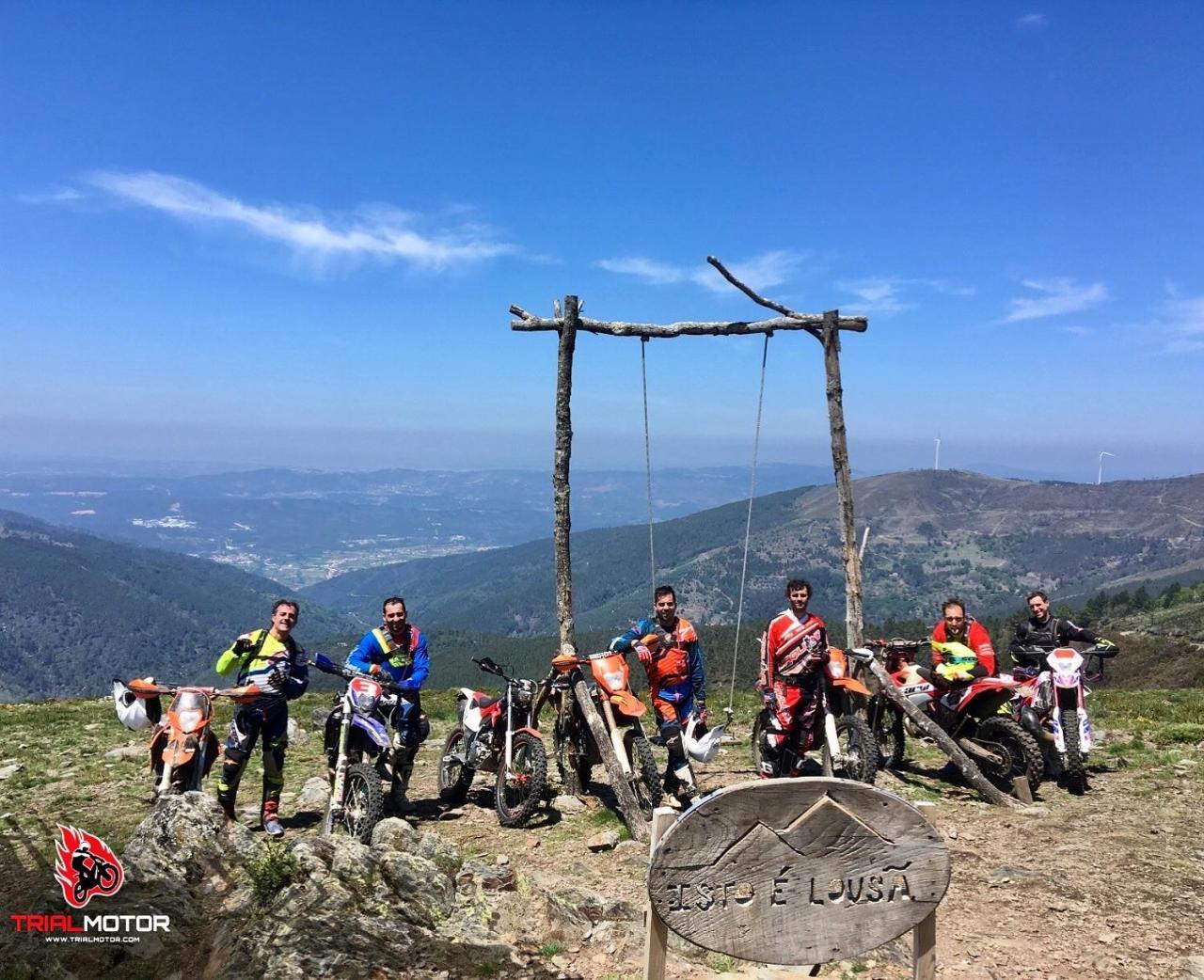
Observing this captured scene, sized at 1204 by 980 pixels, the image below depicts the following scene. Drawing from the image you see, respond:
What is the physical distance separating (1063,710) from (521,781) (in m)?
6.38

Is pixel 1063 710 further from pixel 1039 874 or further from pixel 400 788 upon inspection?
pixel 400 788

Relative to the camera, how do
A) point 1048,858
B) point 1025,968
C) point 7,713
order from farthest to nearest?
1. point 7,713
2. point 1048,858
3. point 1025,968

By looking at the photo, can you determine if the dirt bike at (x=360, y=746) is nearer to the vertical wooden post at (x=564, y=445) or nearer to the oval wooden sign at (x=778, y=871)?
the vertical wooden post at (x=564, y=445)

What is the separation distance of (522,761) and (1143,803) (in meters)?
6.99

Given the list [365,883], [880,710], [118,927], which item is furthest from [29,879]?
[880,710]

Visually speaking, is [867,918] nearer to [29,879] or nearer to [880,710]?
[29,879]

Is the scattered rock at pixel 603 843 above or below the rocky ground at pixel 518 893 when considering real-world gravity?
below

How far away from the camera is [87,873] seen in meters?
5.43

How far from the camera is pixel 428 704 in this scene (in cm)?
1633

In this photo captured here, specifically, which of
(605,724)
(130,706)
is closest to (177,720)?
(130,706)

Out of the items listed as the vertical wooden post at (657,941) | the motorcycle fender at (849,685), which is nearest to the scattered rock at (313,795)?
the motorcycle fender at (849,685)

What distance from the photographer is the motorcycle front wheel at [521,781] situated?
7.88m

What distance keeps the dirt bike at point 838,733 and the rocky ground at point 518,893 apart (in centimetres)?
98

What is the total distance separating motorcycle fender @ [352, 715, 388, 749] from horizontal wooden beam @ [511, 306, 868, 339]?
18.1 ft
